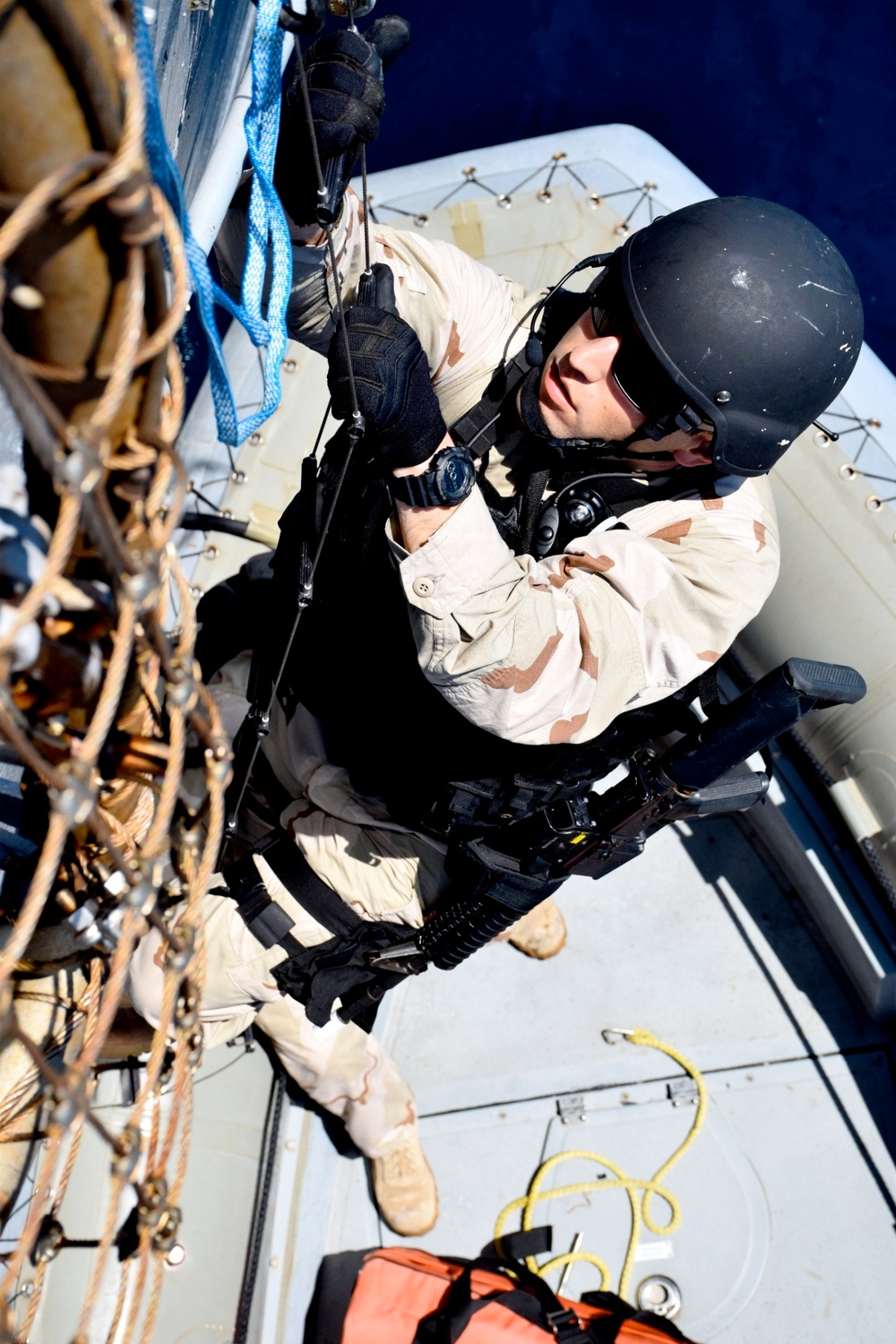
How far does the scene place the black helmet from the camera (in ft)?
5.90

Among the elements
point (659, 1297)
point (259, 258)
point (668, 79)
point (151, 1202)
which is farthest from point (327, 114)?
Answer: point (668, 79)

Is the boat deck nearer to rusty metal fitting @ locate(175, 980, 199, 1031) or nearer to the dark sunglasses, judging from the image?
rusty metal fitting @ locate(175, 980, 199, 1031)

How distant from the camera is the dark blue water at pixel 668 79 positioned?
506cm

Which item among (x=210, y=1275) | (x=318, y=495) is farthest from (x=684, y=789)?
(x=210, y=1275)

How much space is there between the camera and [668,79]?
207 inches

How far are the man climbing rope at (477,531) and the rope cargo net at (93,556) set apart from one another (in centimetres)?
46

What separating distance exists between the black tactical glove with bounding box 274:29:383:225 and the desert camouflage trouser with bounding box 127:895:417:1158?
133 centimetres

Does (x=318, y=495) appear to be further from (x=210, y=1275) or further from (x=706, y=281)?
(x=210, y=1275)

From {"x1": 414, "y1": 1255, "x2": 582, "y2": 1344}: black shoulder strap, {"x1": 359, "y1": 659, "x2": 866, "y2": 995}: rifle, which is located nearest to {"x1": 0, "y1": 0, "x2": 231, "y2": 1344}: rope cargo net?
{"x1": 359, "y1": 659, "x2": 866, "y2": 995}: rifle

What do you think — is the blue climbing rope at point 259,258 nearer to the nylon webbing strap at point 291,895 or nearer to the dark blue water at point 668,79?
the nylon webbing strap at point 291,895

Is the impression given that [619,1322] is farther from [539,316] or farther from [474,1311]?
[539,316]

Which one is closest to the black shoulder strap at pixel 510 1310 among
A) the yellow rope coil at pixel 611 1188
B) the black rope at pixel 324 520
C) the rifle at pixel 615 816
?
the yellow rope coil at pixel 611 1188

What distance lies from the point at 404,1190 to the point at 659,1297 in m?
0.73

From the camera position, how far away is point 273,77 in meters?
1.40
